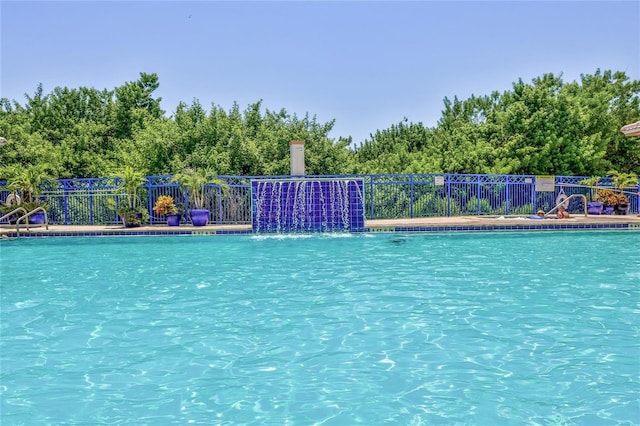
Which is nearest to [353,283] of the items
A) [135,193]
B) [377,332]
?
[377,332]

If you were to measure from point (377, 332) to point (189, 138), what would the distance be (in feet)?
52.5

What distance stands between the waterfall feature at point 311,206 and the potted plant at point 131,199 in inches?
152

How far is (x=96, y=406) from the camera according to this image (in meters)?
3.89

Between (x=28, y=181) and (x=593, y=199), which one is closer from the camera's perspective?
(x=28, y=181)

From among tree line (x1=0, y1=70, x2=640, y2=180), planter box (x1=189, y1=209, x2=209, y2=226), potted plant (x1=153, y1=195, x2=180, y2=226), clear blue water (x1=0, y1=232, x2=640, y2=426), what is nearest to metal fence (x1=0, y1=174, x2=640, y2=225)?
potted plant (x1=153, y1=195, x2=180, y2=226)

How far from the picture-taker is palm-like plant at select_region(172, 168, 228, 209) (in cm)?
1669

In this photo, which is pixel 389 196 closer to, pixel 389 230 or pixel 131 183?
pixel 389 230

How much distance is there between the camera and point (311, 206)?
15734 mm

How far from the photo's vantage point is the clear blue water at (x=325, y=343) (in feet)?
12.6

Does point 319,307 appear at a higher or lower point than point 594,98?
lower

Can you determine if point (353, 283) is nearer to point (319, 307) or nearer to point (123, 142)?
point (319, 307)

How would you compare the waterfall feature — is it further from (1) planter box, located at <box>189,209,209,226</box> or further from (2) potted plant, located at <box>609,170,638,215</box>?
(2) potted plant, located at <box>609,170,638,215</box>

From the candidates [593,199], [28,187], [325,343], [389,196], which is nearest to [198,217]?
[28,187]

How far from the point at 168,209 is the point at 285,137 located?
5689 mm
